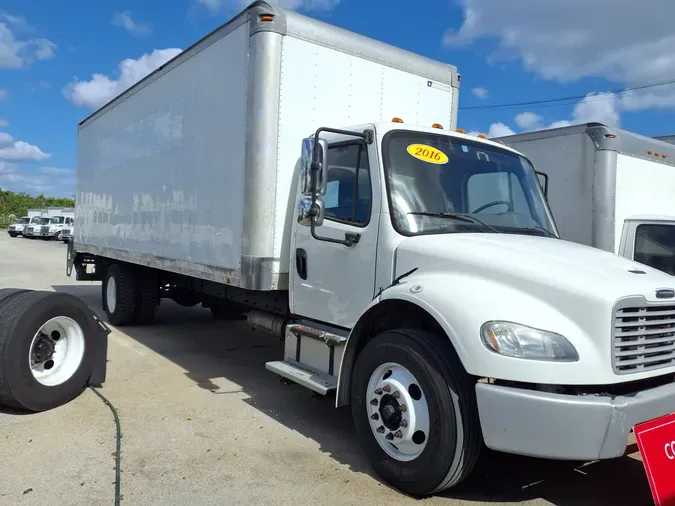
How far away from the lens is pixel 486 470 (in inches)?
166

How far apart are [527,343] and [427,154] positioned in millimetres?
1865

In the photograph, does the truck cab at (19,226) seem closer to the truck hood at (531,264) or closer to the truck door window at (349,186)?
the truck door window at (349,186)

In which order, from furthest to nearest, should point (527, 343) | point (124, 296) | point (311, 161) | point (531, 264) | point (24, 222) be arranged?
point (24, 222), point (124, 296), point (311, 161), point (531, 264), point (527, 343)

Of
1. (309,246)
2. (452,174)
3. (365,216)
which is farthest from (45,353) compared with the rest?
(452,174)

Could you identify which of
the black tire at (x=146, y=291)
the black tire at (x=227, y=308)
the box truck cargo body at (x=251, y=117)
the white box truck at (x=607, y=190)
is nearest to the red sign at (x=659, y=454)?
the box truck cargo body at (x=251, y=117)

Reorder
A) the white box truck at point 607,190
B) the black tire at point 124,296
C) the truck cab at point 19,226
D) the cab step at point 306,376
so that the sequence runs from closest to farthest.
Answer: the cab step at point 306,376 < the white box truck at point 607,190 < the black tire at point 124,296 < the truck cab at point 19,226

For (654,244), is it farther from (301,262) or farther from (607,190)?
(301,262)

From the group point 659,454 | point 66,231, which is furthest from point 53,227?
point 659,454

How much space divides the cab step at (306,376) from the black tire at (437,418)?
2.28 feet

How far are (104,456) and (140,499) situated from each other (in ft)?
2.69

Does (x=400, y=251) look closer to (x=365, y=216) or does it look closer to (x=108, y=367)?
(x=365, y=216)

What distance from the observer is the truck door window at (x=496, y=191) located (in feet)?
14.7

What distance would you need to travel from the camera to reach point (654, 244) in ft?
23.4

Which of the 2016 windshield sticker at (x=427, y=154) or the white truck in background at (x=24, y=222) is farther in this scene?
the white truck in background at (x=24, y=222)
